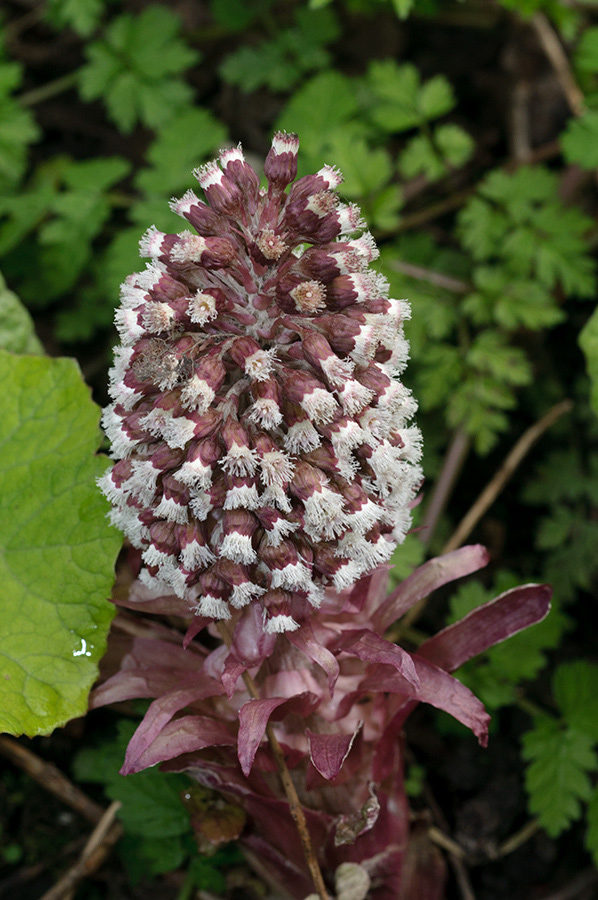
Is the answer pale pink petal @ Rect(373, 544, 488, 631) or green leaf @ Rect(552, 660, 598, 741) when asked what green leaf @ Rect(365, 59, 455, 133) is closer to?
pale pink petal @ Rect(373, 544, 488, 631)

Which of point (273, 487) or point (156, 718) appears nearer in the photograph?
point (273, 487)

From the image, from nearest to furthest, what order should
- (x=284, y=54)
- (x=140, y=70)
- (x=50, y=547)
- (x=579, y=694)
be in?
1. (x=50, y=547)
2. (x=579, y=694)
3. (x=140, y=70)
4. (x=284, y=54)

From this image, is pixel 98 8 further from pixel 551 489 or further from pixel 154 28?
pixel 551 489

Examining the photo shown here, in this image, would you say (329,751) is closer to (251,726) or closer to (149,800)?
(251,726)

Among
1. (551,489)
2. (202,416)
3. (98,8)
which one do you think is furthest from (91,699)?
(98,8)

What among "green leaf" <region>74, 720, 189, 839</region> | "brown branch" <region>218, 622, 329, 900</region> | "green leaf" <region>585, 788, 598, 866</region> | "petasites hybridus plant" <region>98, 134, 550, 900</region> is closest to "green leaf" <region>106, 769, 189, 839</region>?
"green leaf" <region>74, 720, 189, 839</region>

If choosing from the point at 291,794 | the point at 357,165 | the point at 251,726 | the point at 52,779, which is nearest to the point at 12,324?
the point at 357,165
